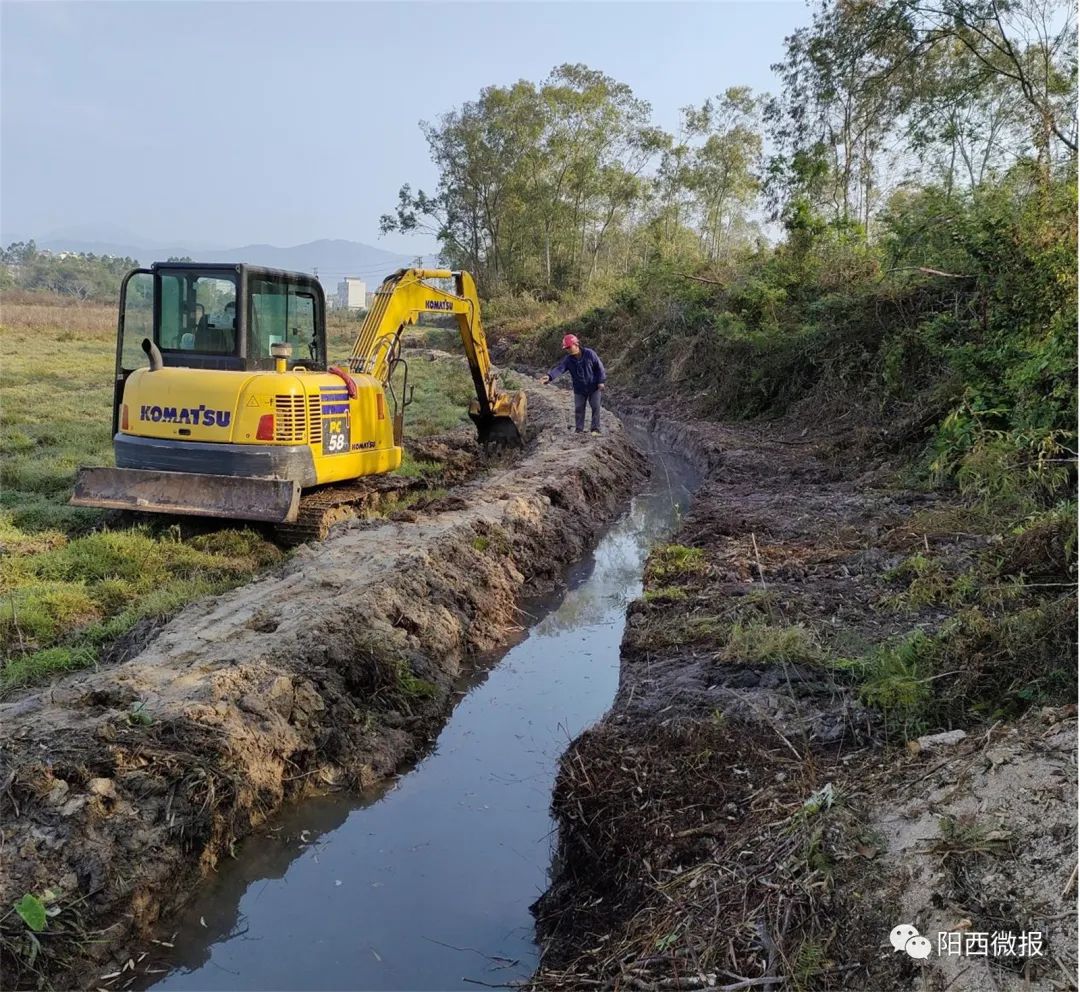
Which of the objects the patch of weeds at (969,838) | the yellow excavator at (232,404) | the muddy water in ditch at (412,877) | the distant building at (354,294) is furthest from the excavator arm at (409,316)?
the distant building at (354,294)

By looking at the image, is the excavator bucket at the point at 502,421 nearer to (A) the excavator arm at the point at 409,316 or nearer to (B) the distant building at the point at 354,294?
(A) the excavator arm at the point at 409,316

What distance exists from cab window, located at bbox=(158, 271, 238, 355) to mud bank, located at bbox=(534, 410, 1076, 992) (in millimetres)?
5020

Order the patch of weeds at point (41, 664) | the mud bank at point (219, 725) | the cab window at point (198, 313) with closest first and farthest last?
1. the mud bank at point (219, 725)
2. the patch of weeds at point (41, 664)
3. the cab window at point (198, 313)

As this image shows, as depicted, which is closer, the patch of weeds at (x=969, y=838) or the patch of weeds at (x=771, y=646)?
the patch of weeds at (x=969, y=838)

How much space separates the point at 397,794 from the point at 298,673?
928mm

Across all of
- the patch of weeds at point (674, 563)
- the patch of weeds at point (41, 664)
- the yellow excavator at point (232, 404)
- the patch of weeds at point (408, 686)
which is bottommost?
the patch of weeds at point (408, 686)

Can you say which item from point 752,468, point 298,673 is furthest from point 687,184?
point 298,673

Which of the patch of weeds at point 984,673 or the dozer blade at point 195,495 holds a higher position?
the dozer blade at point 195,495

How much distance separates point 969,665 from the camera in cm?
427

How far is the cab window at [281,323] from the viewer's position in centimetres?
852

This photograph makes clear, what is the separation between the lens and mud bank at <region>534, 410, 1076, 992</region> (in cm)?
265

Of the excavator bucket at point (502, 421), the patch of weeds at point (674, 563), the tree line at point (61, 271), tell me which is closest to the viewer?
the patch of weeds at point (674, 563)

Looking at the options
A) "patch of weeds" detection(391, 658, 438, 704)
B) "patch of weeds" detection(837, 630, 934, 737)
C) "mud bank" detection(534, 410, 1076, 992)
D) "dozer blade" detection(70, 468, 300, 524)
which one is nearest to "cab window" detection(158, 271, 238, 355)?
"dozer blade" detection(70, 468, 300, 524)

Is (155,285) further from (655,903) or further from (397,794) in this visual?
(655,903)
